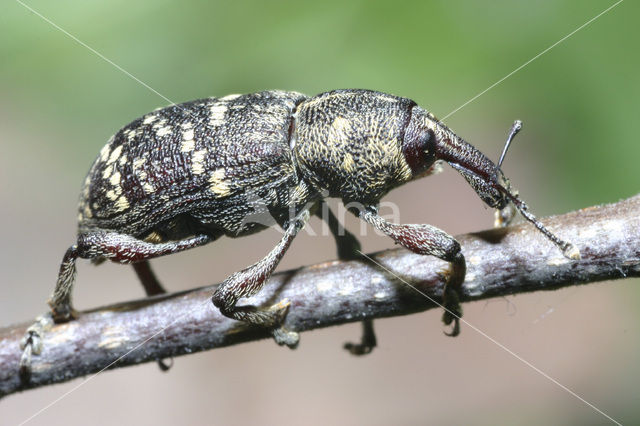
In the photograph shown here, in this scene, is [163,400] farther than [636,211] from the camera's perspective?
Yes

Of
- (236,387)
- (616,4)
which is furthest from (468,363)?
(616,4)

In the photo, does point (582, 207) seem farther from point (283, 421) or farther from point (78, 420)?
point (78, 420)

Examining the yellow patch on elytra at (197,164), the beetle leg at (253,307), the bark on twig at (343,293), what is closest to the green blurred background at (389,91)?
the yellow patch on elytra at (197,164)

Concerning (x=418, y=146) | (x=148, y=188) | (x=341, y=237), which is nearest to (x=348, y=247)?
(x=341, y=237)

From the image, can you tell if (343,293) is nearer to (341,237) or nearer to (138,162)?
(341,237)

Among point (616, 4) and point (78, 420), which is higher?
point (616, 4)

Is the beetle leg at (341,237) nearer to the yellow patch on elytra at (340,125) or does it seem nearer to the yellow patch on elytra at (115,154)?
the yellow patch on elytra at (340,125)
